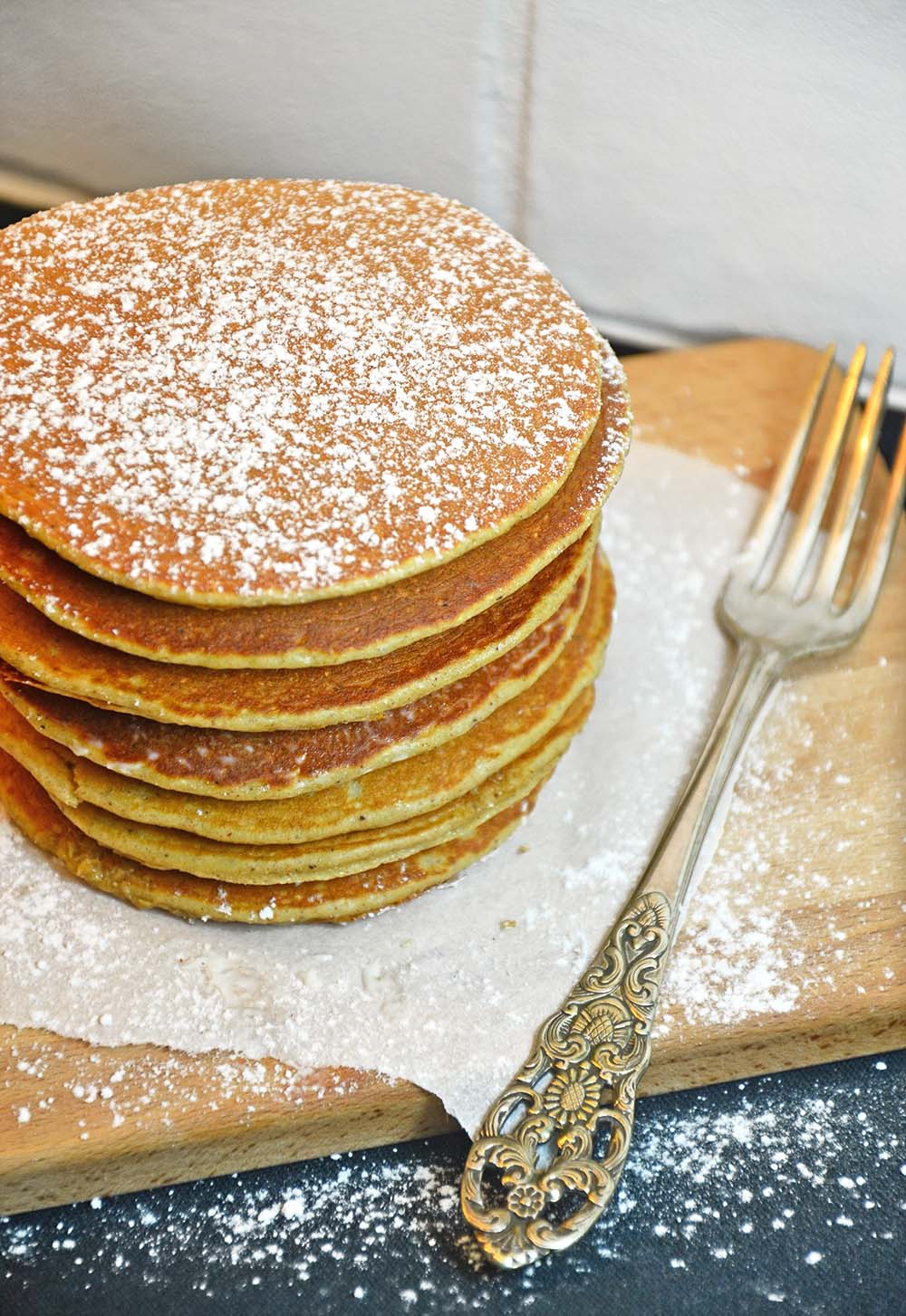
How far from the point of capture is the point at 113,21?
2.12 m

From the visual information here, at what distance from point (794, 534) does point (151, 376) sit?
0.93 meters

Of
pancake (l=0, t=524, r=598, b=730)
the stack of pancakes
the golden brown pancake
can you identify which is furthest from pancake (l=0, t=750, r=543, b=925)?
pancake (l=0, t=524, r=598, b=730)

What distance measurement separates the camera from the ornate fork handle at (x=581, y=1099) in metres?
1.20

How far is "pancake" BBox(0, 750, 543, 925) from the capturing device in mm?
1393

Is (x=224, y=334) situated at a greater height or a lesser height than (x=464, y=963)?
greater

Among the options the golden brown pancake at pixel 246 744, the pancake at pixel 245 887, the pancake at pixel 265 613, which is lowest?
the pancake at pixel 245 887

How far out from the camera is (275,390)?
4.25ft

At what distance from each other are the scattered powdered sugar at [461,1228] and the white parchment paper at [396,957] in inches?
4.4

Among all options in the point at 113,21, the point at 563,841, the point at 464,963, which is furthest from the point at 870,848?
the point at 113,21

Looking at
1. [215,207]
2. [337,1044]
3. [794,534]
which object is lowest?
[337,1044]

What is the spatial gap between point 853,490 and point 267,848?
3.24 feet

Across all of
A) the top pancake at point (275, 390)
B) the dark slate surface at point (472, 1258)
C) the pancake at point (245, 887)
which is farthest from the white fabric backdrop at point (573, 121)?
the dark slate surface at point (472, 1258)

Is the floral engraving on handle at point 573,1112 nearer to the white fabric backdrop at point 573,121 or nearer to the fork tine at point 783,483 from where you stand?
the fork tine at point 783,483

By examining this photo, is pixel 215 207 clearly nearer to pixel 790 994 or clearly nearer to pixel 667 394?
pixel 667 394
